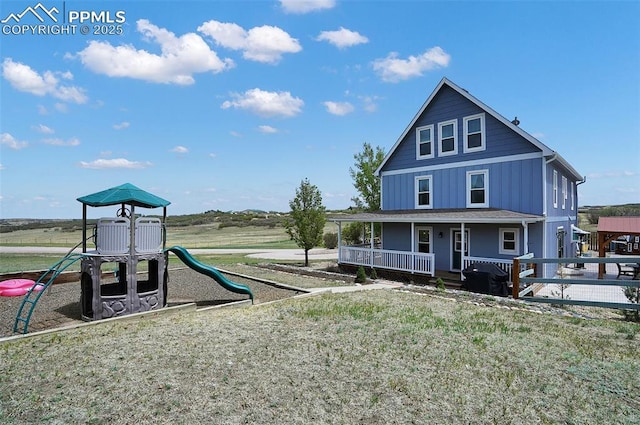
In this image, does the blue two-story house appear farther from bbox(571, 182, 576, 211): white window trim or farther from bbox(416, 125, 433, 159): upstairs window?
bbox(571, 182, 576, 211): white window trim

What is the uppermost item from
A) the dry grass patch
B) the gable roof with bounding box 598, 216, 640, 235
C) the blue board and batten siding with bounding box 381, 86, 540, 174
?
the blue board and batten siding with bounding box 381, 86, 540, 174

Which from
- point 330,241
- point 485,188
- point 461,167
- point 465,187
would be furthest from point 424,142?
point 330,241

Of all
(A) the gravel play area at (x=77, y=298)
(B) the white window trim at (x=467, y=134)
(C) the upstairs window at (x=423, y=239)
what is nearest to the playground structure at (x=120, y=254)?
(A) the gravel play area at (x=77, y=298)

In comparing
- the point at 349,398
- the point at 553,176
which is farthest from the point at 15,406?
the point at 553,176

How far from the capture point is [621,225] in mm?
17109

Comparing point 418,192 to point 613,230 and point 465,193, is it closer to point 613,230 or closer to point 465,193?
point 465,193

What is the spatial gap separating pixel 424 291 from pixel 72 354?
32.1 ft

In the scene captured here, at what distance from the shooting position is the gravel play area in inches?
340

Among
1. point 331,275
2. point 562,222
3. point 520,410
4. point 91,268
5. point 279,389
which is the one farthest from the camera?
point 562,222

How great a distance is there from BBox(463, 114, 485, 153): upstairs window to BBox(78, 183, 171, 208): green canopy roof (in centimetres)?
1360

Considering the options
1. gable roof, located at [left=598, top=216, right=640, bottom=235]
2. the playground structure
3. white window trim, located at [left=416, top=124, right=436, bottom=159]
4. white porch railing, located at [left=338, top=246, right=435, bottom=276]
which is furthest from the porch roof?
the playground structure

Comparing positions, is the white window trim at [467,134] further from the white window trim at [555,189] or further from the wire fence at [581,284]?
the wire fence at [581,284]

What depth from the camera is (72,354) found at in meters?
6.14

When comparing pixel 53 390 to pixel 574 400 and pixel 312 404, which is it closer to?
pixel 312 404
